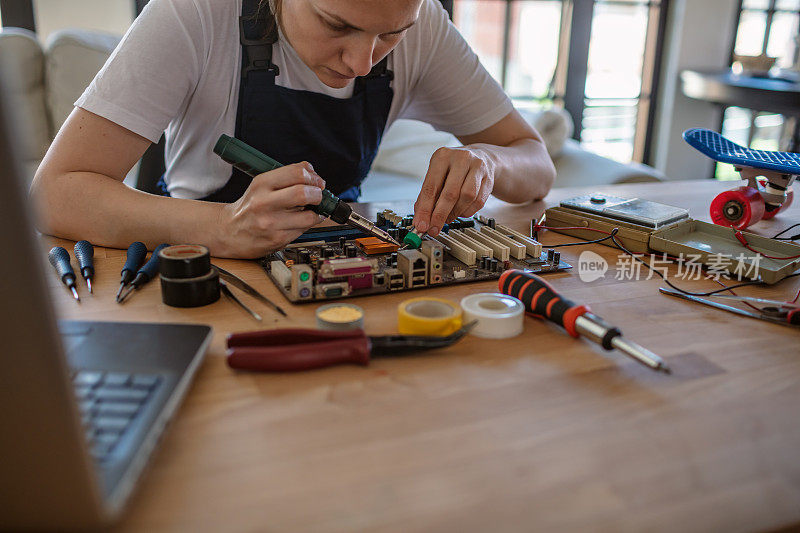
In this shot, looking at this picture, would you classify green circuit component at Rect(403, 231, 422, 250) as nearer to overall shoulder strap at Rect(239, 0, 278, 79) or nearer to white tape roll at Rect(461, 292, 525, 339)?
white tape roll at Rect(461, 292, 525, 339)

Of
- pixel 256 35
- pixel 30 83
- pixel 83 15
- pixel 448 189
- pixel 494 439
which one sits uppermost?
pixel 83 15

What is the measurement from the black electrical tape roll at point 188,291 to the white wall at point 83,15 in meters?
2.27

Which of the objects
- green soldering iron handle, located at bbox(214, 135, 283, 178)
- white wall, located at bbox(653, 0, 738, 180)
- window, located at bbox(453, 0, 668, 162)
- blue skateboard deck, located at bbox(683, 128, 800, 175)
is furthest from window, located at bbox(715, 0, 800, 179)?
green soldering iron handle, located at bbox(214, 135, 283, 178)

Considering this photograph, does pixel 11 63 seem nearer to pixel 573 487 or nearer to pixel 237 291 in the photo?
pixel 237 291

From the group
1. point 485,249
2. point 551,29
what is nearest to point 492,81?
point 485,249

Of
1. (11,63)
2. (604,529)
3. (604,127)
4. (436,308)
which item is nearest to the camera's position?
(604,529)

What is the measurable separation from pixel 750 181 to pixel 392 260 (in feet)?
2.52

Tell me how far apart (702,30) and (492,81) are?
3104mm

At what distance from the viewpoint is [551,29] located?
11.9 feet

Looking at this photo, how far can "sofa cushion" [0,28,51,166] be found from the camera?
2.10 meters

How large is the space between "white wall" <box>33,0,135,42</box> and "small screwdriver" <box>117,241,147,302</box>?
209cm

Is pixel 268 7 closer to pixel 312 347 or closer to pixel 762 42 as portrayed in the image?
pixel 312 347

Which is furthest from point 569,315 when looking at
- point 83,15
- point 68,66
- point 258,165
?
point 83,15

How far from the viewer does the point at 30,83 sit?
217 cm
